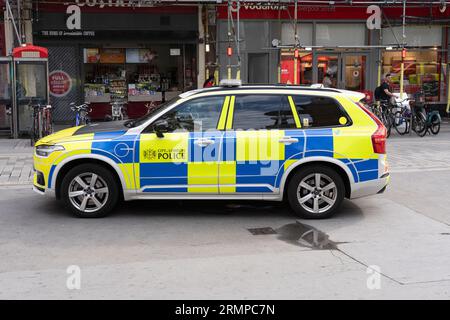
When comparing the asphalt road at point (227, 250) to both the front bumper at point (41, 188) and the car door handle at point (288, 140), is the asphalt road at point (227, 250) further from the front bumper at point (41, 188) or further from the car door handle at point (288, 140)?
the car door handle at point (288, 140)

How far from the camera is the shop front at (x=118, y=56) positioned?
1762 centimetres

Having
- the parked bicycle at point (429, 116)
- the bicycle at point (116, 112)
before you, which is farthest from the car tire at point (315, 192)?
the bicycle at point (116, 112)

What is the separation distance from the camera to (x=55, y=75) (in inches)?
712

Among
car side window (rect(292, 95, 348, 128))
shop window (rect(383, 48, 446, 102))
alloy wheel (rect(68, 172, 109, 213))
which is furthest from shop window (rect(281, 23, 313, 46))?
alloy wheel (rect(68, 172, 109, 213))

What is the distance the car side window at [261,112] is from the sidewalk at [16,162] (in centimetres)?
418

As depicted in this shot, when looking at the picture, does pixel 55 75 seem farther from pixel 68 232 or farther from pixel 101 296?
pixel 101 296

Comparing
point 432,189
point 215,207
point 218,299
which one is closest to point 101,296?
point 218,299

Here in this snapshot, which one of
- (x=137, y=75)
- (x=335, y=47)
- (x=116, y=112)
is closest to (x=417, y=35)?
(x=335, y=47)

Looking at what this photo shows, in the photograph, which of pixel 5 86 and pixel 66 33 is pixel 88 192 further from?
pixel 66 33

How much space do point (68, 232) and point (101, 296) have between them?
226cm

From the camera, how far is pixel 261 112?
7.70m

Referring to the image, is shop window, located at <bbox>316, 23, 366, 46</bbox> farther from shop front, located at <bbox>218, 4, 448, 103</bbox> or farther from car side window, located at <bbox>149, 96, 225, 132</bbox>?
car side window, located at <bbox>149, 96, 225, 132</bbox>

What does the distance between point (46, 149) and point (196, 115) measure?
76.2 inches

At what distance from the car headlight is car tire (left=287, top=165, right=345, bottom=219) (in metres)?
2.94
